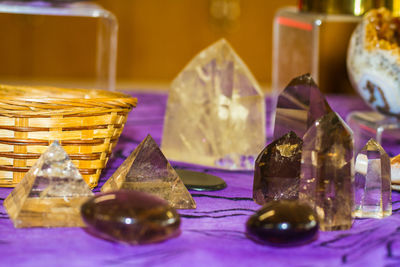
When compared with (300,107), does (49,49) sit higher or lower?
lower

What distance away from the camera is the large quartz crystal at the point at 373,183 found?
624 millimetres

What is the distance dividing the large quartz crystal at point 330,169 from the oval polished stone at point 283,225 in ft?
0.16

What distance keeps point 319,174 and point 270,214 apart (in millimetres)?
84

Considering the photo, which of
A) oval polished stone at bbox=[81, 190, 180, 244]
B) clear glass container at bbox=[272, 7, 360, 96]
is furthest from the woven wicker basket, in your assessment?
clear glass container at bbox=[272, 7, 360, 96]

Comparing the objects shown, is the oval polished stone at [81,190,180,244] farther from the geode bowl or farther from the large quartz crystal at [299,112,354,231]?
the geode bowl

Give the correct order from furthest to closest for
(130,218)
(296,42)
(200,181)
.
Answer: (296,42)
(200,181)
(130,218)

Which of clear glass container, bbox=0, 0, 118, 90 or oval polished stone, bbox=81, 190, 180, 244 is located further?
clear glass container, bbox=0, 0, 118, 90

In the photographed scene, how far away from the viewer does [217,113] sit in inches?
34.1

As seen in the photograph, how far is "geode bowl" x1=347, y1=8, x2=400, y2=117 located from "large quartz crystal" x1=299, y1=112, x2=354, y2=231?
41 cm

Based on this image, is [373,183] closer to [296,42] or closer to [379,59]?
[379,59]

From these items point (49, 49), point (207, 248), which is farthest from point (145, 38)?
point (207, 248)

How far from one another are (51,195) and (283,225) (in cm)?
23

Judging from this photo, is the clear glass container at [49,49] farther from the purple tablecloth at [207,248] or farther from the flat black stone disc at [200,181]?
the purple tablecloth at [207,248]

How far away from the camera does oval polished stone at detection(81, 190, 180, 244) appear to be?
0.48 metres
